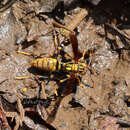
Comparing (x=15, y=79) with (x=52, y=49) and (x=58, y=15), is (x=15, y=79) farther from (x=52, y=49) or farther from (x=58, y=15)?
(x=58, y=15)

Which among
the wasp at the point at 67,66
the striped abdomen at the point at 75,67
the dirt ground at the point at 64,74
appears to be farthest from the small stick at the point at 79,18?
the striped abdomen at the point at 75,67

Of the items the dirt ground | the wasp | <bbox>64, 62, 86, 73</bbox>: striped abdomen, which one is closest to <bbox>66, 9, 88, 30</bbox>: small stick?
the dirt ground

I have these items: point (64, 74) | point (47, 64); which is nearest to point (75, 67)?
point (64, 74)

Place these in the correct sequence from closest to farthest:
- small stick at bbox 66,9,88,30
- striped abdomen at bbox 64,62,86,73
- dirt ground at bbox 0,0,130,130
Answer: dirt ground at bbox 0,0,130,130 → striped abdomen at bbox 64,62,86,73 → small stick at bbox 66,9,88,30

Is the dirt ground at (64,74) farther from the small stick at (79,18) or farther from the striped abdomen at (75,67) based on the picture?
the striped abdomen at (75,67)

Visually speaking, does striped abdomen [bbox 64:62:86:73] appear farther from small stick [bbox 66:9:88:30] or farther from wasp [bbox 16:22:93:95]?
small stick [bbox 66:9:88:30]

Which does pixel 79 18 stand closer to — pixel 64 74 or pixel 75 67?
pixel 75 67
